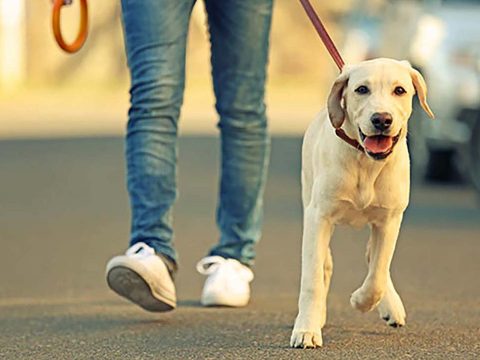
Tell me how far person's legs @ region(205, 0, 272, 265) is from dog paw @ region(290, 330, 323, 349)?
48.2 inches

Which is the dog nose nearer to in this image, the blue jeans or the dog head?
the dog head

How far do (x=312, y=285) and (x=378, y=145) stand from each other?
0.57 m

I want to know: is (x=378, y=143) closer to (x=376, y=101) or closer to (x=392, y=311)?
(x=376, y=101)

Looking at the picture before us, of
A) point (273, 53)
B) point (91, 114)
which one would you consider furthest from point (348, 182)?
point (273, 53)

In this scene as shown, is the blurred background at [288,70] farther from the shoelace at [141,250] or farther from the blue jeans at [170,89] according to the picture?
the shoelace at [141,250]

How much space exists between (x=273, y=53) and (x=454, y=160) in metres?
20.4

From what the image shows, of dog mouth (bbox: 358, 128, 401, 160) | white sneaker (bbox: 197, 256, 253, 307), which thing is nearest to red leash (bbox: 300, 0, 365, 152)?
dog mouth (bbox: 358, 128, 401, 160)

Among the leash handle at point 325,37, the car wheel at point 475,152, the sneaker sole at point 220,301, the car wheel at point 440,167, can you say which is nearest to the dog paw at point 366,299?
the leash handle at point 325,37

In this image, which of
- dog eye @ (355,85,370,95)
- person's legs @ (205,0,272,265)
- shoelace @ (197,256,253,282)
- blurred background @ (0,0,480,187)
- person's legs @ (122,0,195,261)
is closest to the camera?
dog eye @ (355,85,370,95)

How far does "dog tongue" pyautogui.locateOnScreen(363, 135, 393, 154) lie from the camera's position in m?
5.04

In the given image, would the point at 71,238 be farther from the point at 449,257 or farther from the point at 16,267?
the point at 449,257

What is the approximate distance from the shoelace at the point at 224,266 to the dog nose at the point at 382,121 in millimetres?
1478

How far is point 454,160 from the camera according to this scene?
1276cm

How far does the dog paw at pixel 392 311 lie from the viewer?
5.64m
